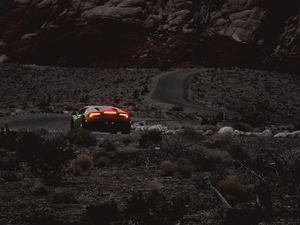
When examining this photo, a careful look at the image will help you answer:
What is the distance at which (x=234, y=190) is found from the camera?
9.38 meters

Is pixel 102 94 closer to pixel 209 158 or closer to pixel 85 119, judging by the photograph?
pixel 85 119

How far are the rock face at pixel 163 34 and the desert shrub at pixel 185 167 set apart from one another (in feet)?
214

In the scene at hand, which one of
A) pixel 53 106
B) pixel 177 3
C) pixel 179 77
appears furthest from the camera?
pixel 177 3

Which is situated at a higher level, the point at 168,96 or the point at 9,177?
the point at 9,177

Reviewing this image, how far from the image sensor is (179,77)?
6925 cm

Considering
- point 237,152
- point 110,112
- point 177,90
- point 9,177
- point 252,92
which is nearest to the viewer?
point 9,177

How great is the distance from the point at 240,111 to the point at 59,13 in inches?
1743

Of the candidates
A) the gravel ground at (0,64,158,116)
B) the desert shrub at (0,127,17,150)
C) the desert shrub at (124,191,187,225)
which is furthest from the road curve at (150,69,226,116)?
the desert shrub at (124,191,187,225)

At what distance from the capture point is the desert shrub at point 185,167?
12.1 metres

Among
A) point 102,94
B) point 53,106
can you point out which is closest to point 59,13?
point 102,94

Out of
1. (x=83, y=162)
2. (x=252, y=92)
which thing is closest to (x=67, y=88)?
(x=252, y=92)

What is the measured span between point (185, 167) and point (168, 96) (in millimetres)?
44889

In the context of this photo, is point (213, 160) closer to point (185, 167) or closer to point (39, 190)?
point (185, 167)

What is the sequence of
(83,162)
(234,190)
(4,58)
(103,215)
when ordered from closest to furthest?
(103,215), (234,190), (83,162), (4,58)
